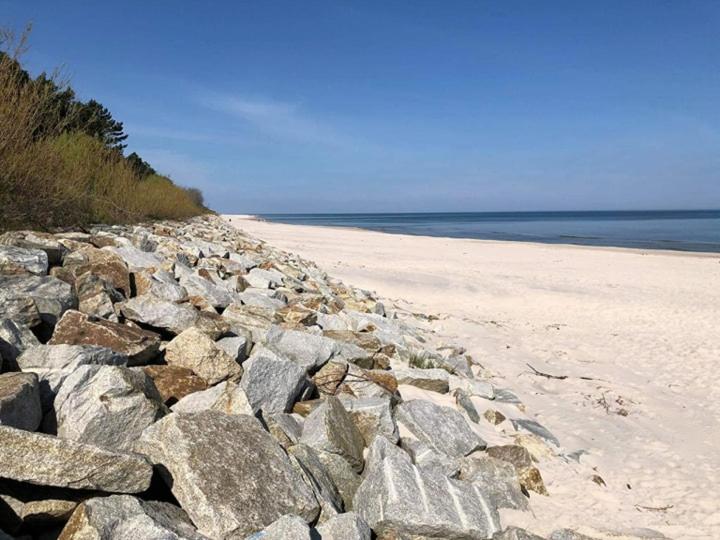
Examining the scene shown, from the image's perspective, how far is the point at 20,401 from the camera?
79.7 inches

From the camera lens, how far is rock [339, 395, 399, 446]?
123 inches

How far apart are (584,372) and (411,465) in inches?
191

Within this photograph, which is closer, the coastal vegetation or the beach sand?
the beach sand

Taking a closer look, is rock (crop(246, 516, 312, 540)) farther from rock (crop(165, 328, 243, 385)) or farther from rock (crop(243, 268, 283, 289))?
rock (crop(243, 268, 283, 289))

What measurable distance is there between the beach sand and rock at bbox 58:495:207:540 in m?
1.88

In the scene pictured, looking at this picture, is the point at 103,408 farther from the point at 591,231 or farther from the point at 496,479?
the point at 591,231

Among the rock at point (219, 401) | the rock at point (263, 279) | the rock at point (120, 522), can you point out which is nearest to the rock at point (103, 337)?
the rock at point (219, 401)

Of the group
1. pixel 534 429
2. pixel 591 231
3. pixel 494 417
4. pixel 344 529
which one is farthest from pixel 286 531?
pixel 591 231

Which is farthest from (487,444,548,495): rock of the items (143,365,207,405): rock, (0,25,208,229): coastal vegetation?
(0,25,208,229): coastal vegetation

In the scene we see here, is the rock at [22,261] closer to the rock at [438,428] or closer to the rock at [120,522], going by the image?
the rock at [120,522]

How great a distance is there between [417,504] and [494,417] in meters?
2.15

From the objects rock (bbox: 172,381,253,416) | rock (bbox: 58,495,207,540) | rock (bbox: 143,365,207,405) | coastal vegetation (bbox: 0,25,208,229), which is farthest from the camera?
coastal vegetation (bbox: 0,25,208,229)

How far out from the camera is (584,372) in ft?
21.8

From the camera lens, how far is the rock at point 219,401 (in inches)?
104
